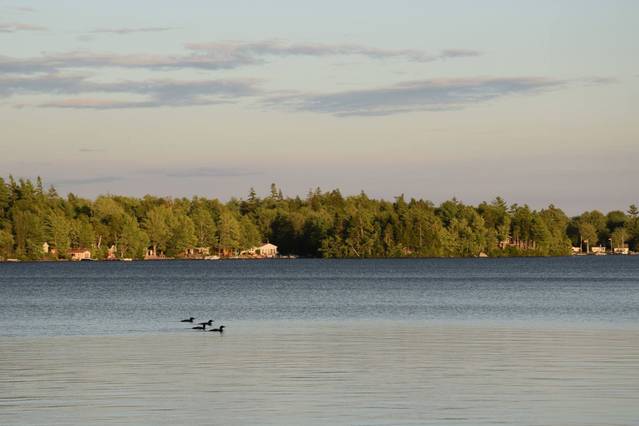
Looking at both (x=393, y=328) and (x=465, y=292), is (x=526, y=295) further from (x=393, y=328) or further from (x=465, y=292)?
Answer: (x=393, y=328)

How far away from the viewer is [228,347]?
139ft

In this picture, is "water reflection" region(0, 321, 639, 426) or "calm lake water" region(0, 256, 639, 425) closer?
"water reflection" region(0, 321, 639, 426)

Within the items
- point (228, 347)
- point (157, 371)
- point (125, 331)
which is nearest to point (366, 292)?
point (125, 331)

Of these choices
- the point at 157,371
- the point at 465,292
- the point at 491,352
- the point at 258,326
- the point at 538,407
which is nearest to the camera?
the point at 538,407

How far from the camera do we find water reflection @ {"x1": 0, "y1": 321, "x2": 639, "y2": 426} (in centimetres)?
2520

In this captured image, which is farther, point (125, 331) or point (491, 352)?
point (125, 331)

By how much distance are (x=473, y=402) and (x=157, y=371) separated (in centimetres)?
1023

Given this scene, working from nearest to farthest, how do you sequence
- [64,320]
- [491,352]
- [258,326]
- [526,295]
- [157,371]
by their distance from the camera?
1. [157,371]
2. [491,352]
3. [258,326]
4. [64,320]
5. [526,295]

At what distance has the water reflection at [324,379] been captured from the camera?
25.2 metres

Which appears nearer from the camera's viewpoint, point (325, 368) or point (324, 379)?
point (324, 379)

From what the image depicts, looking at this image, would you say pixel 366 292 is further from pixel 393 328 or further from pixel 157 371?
pixel 157 371

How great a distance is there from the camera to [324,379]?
31328 mm

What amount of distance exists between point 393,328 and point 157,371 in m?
20.8

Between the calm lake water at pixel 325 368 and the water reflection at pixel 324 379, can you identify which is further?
the calm lake water at pixel 325 368
